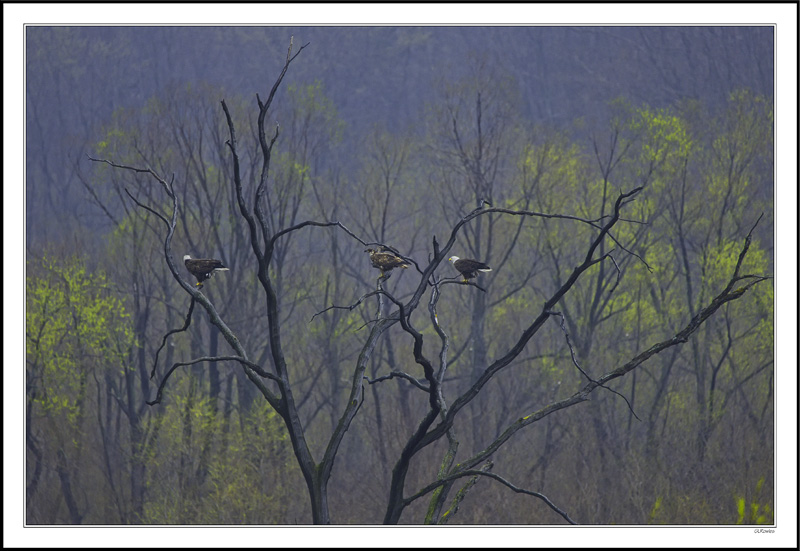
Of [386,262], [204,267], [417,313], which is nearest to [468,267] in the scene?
[386,262]

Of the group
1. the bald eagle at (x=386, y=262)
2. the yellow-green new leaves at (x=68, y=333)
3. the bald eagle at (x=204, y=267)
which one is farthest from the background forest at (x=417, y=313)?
the bald eagle at (x=204, y=267)

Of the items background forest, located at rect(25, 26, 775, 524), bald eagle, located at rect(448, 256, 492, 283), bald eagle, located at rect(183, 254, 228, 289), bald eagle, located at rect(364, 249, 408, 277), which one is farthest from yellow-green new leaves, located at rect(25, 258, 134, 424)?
bald eagle, located at rect(448, 256, 492, 283)

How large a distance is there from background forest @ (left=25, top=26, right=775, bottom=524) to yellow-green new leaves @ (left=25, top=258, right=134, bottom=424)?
0.08 m

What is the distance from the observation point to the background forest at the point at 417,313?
22906 millimetres

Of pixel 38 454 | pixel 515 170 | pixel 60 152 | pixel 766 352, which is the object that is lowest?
pixel 38 454

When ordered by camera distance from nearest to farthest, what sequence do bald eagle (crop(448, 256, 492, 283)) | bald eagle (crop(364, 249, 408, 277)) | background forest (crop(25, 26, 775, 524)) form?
bald eagle (crop(364, 249, 408, 277)) < bald eagle (crop(448, 256, 492, 283)) < background forest (crop(25, 26, 775, 524))

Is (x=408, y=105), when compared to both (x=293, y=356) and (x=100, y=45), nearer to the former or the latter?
(x=100, y=45)

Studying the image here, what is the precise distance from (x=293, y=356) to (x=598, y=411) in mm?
9787

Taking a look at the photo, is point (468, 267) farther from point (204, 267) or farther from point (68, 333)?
point (68, 333)

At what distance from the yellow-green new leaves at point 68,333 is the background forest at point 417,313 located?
8 cm

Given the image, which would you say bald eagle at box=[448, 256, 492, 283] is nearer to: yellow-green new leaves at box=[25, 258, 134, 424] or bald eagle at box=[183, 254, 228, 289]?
bald eagle at box=[183, 254, 228, 289]

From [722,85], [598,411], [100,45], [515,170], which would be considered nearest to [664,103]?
[722,85]

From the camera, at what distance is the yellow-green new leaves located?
23.1m

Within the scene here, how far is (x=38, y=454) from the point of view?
22.4 m
